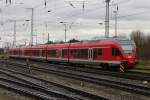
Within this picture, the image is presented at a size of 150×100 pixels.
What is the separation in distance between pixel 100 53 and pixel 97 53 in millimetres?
760

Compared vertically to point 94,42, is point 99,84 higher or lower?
lower

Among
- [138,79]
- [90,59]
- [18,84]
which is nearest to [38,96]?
[18,84]

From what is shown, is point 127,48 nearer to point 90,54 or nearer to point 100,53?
point 100,53

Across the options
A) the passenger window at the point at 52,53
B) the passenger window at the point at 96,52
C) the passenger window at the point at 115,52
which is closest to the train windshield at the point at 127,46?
the passenger window at the point at 115,52

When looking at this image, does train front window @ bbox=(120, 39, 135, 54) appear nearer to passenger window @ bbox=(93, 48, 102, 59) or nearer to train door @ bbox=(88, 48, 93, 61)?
passenger window @ bbox=(93, 48, 102, 59)

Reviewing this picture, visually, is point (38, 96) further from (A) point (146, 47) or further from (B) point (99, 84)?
(A) point (146, 47)

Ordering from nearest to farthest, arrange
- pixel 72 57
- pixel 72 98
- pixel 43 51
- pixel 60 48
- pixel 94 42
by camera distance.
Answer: pixel 72 98 → pixel 94 42 → pixel 72 57 → pixel 60 48 → pixel 43 51

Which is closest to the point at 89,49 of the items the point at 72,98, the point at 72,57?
the point at 72,57

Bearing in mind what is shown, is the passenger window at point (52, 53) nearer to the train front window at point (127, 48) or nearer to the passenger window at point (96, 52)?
the passenger window at point (96, 52)

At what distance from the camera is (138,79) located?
26.9 metres

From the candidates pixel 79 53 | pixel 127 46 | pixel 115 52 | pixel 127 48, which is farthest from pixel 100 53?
pixel 79 53

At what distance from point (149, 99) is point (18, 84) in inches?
361

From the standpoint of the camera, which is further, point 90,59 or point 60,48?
point 60,48

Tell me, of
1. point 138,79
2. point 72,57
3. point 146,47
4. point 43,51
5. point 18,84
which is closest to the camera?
point 18,84
